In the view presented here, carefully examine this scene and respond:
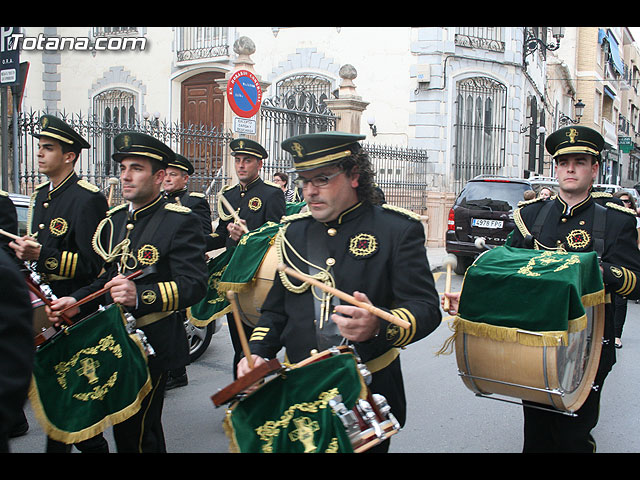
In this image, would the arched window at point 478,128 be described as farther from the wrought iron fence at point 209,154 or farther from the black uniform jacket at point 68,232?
the black uniform jacket at point 68,232

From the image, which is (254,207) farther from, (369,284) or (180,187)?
(369,284)

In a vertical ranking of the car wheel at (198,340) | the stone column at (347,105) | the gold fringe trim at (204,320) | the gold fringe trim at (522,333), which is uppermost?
the stone column at (347,105)

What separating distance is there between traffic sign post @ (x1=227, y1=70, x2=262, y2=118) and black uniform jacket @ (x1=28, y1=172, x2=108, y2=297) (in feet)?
17.2

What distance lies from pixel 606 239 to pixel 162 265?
253cm

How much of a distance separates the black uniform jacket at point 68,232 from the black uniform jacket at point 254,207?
1.87 meters

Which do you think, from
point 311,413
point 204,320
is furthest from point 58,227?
point 311,413

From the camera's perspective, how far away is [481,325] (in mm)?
3311

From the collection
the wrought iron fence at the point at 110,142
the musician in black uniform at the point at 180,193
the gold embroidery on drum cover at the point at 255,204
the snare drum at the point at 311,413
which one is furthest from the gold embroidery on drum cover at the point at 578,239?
the wrought iron fence at the point at 110,142

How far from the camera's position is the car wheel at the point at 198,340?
269 inches

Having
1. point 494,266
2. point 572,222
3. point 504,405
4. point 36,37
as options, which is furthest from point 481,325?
point 36,37

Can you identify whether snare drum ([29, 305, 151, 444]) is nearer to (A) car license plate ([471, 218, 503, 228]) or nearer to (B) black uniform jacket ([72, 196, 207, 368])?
(B) black uniform jacket ([72, 196, 207, 368])

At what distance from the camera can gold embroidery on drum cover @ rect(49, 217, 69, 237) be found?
411 cm

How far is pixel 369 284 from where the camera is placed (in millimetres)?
2781
